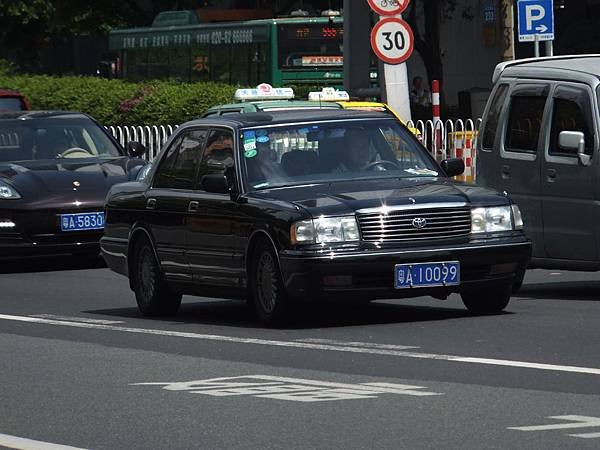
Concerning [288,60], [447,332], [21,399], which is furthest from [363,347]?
[288,60]

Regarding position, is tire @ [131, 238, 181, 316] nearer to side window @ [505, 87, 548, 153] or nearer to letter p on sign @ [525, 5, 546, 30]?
side window @ [505, 87, 548, 153]

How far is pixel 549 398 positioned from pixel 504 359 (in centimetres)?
164

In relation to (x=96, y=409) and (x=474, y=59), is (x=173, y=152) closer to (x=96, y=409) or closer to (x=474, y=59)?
(x=96, y=409)

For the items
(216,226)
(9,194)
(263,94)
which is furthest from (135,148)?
(216,226)

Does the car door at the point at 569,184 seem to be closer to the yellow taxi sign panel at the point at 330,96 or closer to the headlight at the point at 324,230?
the headlight at the point at 324,230

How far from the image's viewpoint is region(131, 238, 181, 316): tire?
14156mm

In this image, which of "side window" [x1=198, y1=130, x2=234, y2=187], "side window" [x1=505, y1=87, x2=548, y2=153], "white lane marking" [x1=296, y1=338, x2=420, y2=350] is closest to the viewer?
"white lane marking" [x1=296, y1=338, x2=420, y2=350]

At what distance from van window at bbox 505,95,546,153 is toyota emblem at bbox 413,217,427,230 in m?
2.86

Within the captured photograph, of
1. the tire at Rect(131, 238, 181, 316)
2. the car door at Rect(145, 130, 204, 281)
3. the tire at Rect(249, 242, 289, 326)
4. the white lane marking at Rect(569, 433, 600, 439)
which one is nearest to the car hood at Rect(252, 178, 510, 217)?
the tire at Rect(249, 242, 289, 326)

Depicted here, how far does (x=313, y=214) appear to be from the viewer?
12.0m

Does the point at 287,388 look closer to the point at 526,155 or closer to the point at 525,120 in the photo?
the point at 526,155

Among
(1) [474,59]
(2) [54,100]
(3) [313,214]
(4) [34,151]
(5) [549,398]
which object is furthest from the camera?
(1) [474,59]

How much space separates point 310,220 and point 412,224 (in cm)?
68

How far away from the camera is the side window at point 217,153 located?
1347 centimetres
